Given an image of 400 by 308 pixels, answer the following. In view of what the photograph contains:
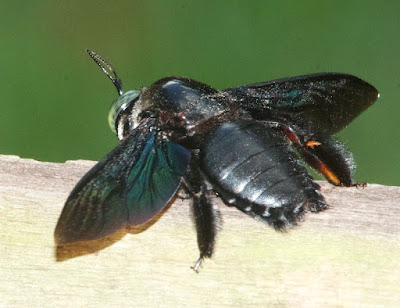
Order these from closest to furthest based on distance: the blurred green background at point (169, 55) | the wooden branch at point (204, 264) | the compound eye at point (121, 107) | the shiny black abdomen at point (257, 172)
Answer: the wooden branch at point (204, 264), the shiny black abdomen at point (257, 172), the compound eye at point (121, 107), the blurred green background at point (169, 55)

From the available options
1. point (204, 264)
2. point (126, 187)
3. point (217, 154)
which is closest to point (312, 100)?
point (217, 154)

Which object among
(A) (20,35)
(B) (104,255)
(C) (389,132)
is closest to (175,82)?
(B) (104,255)

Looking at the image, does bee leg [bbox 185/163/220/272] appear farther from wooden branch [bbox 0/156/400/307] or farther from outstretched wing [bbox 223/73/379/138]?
outstretched wing [bbox 223/73/379/138]

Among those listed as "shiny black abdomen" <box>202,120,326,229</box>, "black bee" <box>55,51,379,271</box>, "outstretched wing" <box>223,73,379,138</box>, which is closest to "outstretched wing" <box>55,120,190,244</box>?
"black bee" <box>55,51,379,271</box>

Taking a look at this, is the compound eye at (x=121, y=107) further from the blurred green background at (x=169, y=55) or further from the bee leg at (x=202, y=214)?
the blurred green background at (x=169, y=55)

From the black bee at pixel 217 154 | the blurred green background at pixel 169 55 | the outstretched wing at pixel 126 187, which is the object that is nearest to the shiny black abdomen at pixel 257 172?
the black bee at pixel 217 154
